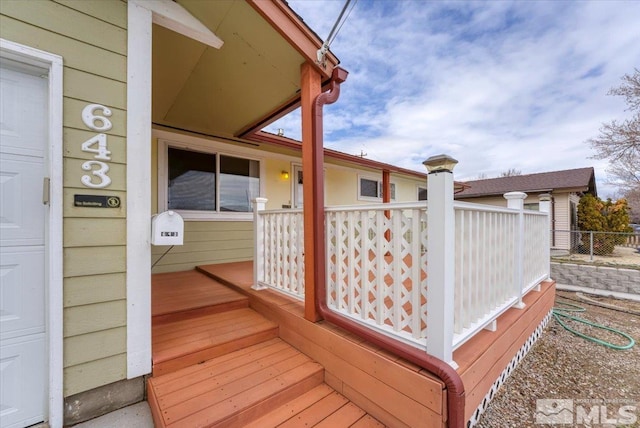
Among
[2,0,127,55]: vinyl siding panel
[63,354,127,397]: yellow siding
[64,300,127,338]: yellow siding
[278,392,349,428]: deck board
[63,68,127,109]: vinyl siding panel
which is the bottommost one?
[278,392,349,428]: deck board

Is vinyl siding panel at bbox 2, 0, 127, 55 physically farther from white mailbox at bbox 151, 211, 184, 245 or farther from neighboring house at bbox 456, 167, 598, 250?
neighboring house at bbox 456, 167, 598, 250

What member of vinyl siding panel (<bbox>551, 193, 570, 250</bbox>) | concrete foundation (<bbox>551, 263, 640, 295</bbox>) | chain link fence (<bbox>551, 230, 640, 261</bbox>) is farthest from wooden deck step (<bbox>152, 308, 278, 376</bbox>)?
vinyl siding panel (<bbox>551, 193, 570, 250</bbox>)

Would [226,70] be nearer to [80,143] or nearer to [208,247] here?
[80,143]

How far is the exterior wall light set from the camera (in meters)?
1.38

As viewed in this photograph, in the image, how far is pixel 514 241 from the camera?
8.37ft

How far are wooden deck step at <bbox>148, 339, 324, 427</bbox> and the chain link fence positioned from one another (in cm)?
1027

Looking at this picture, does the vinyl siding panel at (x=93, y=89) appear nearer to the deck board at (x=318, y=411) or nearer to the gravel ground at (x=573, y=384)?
the deck board at (x=318, y=411)

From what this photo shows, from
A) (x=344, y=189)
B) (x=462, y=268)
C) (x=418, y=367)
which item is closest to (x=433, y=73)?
(x=344, y=189)

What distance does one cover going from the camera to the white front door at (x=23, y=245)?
1.46 meters

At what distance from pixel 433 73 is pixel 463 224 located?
25.1ft

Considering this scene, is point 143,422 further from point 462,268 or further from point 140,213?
point 462,268

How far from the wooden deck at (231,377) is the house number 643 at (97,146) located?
1316 mm

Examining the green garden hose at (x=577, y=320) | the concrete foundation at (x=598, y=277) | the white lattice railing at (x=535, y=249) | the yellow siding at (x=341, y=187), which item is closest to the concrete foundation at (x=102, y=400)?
the white lattice railing at (x=535, y=249)

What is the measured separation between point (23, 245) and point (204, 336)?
1.37 metres
